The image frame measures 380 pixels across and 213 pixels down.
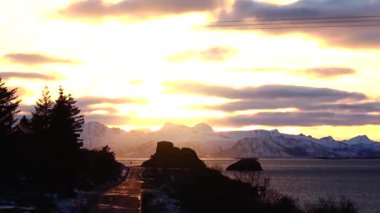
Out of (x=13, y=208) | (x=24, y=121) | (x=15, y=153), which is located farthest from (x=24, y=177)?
(x=13, y=208)

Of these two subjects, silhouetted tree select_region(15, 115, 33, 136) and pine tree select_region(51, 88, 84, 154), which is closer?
pine tree select_region(51, 88, 84, 154)

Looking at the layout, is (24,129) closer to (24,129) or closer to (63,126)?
(24,129)

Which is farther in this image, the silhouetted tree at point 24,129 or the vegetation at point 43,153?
the silhouetted tree at point 24,129

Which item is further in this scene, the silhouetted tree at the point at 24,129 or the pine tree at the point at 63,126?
the silhouetted tree at the point at 24,129

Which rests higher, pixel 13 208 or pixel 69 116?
pixel 69 116

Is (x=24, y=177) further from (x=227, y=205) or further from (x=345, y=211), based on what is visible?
(x=345, y=211)

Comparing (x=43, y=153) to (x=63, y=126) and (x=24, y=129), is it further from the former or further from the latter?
(x=24, y=129)

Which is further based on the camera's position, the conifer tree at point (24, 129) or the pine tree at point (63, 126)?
the conifer tree at point (24, 129)

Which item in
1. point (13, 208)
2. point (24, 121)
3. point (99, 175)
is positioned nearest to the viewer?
point (13, 208)

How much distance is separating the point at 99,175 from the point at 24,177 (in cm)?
3469

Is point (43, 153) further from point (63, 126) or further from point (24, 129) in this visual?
point (24, 129)

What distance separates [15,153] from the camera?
6150cm

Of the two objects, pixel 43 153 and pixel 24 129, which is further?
pixel 24 129

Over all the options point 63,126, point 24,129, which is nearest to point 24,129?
point 24,129
